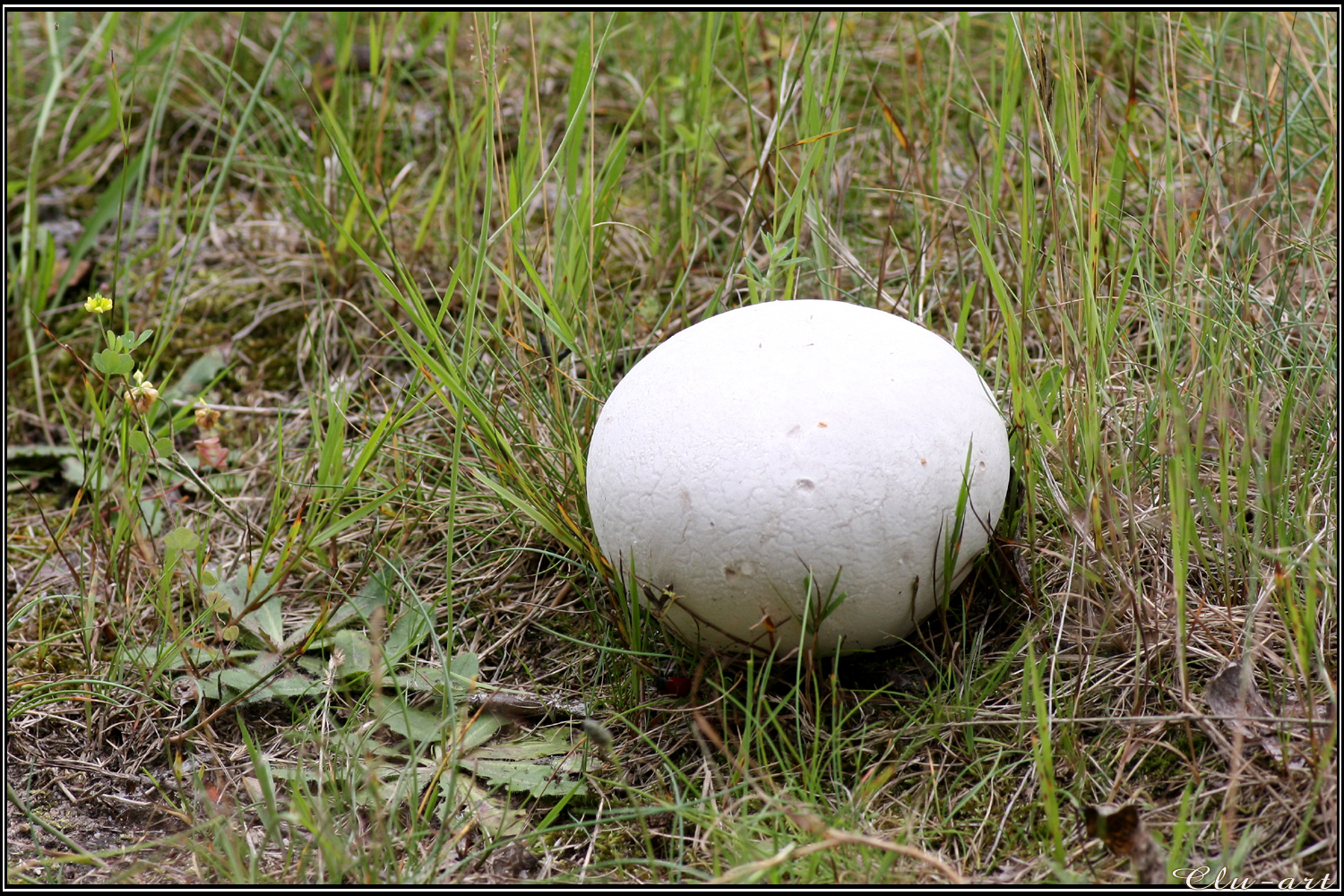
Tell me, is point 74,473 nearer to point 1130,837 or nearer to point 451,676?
point 451,676

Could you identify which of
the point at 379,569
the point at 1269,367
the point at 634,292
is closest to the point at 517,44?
the point at 634,292

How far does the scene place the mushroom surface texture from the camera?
5.32 feet

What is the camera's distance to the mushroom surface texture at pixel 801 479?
5.32 ft

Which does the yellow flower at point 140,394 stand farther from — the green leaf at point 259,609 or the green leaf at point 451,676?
the green leaf at point 451,676

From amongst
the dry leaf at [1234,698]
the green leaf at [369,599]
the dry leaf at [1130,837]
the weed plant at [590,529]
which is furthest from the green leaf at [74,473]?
the dry leaf at [1234,698]

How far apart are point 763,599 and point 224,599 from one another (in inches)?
42.2

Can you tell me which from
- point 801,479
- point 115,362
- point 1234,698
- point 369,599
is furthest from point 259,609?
point 1234,698

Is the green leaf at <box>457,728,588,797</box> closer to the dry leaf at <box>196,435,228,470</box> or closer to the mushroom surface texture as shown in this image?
the mushroom surface texture

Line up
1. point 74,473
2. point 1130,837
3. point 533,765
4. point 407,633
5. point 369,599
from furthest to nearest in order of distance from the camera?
point 74,473 < point 369,599 < point 407,633 < point 533,765 < point 1130,837

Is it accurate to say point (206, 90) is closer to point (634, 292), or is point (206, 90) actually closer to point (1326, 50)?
point (634, 292)

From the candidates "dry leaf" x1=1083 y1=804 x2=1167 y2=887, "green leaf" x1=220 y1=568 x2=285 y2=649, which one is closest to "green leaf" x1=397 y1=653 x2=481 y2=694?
"green leaf" x1=220 y1=568 x2=285 y2=649

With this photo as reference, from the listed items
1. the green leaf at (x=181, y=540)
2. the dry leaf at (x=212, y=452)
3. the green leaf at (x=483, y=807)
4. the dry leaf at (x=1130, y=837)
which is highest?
the dry leaf at (x=212, y=452)

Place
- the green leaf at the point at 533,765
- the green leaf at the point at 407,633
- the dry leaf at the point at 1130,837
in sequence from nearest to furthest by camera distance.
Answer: the dry leaf at the point at 1130,837 → the green leaf at the point at 533,765 → the green leaf at the point at 407,633

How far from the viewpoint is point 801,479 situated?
161 centimetres
